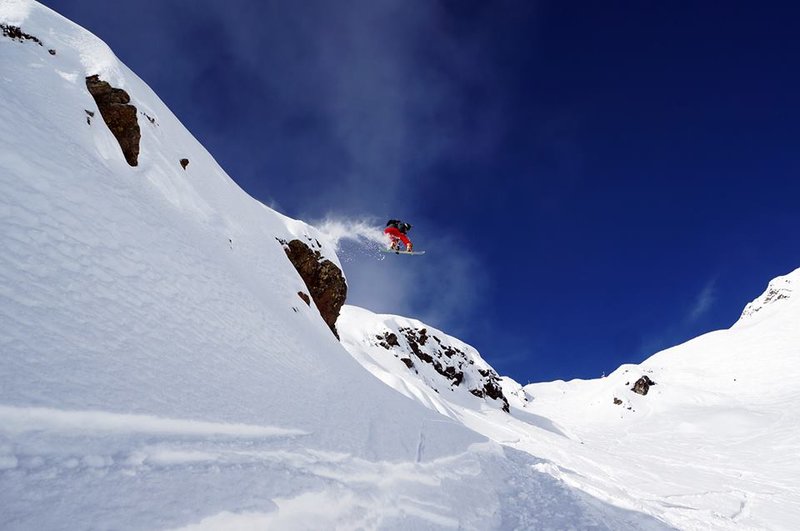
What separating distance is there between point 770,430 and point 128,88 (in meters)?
44.4

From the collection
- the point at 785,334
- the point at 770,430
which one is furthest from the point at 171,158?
the point at 785,334

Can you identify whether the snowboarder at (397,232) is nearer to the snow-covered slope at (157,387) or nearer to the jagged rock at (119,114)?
the snow-covered slope at (157,387)

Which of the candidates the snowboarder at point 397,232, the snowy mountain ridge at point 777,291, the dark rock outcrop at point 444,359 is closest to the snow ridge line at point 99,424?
the snowboarder at point 397,232

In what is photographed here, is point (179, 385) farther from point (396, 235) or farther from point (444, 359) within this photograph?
point (444, 359)

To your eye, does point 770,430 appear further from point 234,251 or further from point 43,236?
point 43,236

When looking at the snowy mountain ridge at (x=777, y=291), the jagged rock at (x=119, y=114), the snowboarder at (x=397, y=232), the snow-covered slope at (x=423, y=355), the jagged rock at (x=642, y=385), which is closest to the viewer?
the jagged rock at (x=119, y=114)

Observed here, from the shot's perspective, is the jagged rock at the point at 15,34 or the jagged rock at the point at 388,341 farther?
the jagged rock at the point at 388,341

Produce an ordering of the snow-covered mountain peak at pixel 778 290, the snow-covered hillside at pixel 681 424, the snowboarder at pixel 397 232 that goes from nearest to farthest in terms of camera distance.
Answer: the snow-covered hillside at pixel 681 424, the snowboarder at pixel 397 232, the snow-covered mountain peak at pixel 778 290

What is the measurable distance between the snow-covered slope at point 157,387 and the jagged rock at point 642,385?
176 ft

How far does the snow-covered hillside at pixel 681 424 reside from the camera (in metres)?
10.7

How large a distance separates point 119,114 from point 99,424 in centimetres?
1211

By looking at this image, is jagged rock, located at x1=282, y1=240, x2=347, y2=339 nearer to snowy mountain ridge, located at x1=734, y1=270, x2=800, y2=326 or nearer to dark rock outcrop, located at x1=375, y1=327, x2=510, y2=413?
dark rock outcrop, located at x1=375, y1=327, x2=510, y2=413

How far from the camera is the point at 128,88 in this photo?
13.8m

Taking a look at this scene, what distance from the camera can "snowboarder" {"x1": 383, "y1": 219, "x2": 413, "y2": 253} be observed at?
70.8ft
